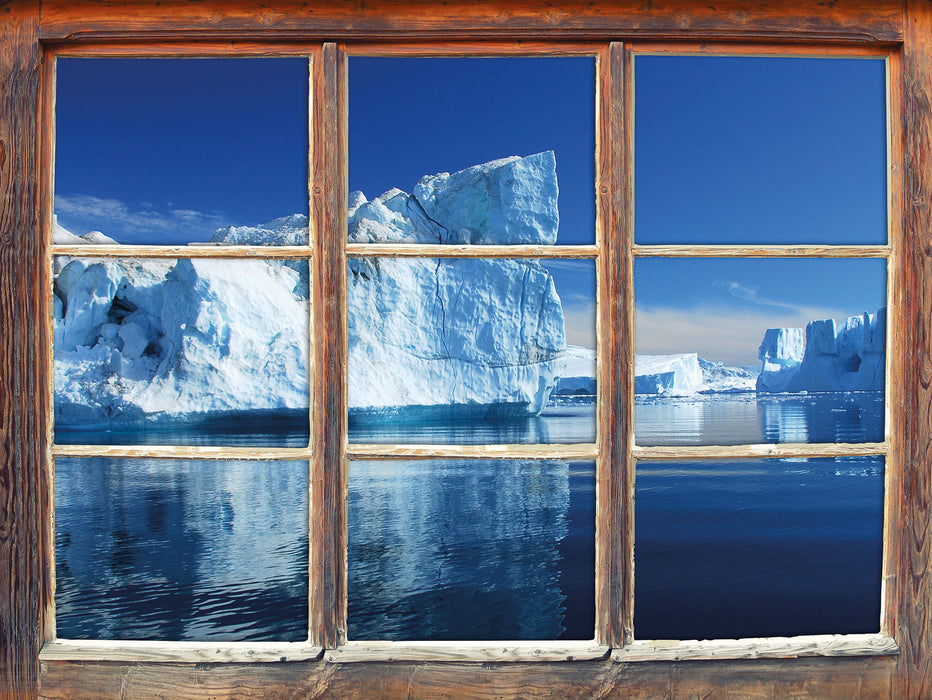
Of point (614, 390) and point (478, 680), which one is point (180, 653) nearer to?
point (478, 680)

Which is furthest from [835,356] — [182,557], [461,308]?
[182,557]

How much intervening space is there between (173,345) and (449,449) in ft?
53.3

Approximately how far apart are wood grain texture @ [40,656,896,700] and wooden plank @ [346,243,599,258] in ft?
1.92

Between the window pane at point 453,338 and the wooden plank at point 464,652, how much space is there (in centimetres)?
1624

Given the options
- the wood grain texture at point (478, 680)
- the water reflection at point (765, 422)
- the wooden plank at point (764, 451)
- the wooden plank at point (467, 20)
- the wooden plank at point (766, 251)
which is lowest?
the water reflection at point (765, 422)

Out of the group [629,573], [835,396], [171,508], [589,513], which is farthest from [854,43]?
[835,396]

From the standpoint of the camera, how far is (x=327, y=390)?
87 centimetres

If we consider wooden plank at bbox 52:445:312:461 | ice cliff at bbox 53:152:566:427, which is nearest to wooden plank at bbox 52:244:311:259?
wooden plank at bbox 52:445:312:461

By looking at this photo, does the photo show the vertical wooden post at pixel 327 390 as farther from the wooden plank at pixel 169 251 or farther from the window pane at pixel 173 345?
the window pane at pixel 173 345

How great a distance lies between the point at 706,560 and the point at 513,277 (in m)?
11.7

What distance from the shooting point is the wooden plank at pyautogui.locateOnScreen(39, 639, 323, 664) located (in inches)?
33.8

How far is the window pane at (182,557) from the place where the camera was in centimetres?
521

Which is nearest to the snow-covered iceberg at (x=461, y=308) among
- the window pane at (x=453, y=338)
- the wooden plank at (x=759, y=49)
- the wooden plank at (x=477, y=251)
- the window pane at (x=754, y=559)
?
the window pane at (x=453, y=338)

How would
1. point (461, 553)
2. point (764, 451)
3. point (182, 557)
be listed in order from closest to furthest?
point (764, 451)
point (182, 557)
point (461, 553)
